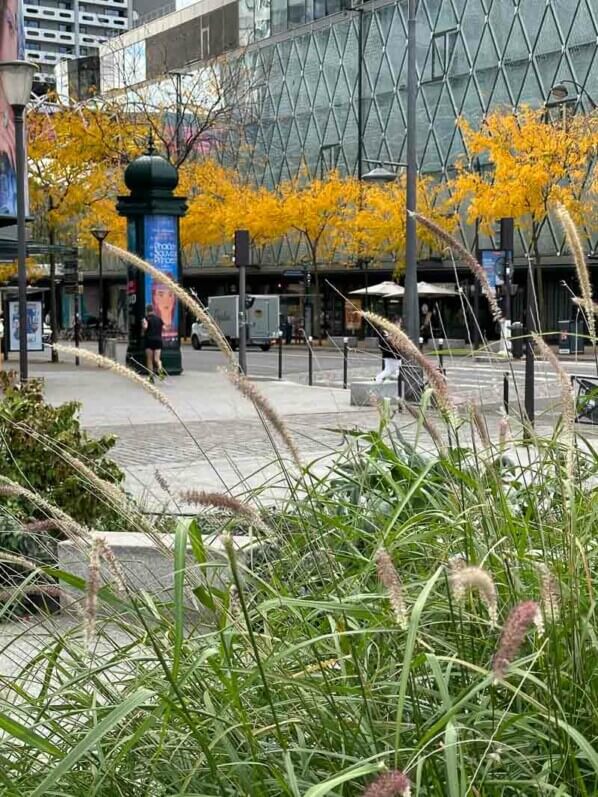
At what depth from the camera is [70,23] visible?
588 feet

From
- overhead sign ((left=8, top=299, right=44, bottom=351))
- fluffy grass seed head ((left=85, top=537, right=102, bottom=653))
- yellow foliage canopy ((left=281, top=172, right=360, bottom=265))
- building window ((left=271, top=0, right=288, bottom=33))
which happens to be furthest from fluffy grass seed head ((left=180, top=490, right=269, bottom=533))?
building window ((left=271, top=0, right=288, bottom=33))

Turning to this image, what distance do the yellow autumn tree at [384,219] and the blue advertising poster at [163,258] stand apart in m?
21.9

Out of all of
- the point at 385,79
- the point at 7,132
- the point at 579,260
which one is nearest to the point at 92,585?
the point at 579,260

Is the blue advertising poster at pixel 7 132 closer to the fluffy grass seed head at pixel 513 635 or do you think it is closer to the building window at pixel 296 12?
the fluffy grass seed head at pixel 513 635

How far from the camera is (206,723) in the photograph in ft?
6.74

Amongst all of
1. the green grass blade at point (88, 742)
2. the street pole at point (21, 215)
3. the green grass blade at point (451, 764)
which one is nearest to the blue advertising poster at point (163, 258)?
the street pole at point (21, 215)

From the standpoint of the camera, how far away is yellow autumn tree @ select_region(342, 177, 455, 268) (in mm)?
50438

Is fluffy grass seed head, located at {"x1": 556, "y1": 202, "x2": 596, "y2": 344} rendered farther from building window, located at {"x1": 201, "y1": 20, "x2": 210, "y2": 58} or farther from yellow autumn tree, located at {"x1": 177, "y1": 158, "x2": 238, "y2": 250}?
building window, located at {"x1": 201, "y1": 20, "x2": 210, "y2": 58}

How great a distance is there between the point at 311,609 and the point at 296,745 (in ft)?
1.47

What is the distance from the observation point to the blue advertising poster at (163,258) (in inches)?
1103

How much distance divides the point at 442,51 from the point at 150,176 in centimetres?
3028

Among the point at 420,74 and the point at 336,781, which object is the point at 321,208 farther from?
the point at 336,781

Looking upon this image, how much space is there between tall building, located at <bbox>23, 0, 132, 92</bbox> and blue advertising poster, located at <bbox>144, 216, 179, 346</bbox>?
489ft

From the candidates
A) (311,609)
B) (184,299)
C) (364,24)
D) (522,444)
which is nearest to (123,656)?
(311,609)
